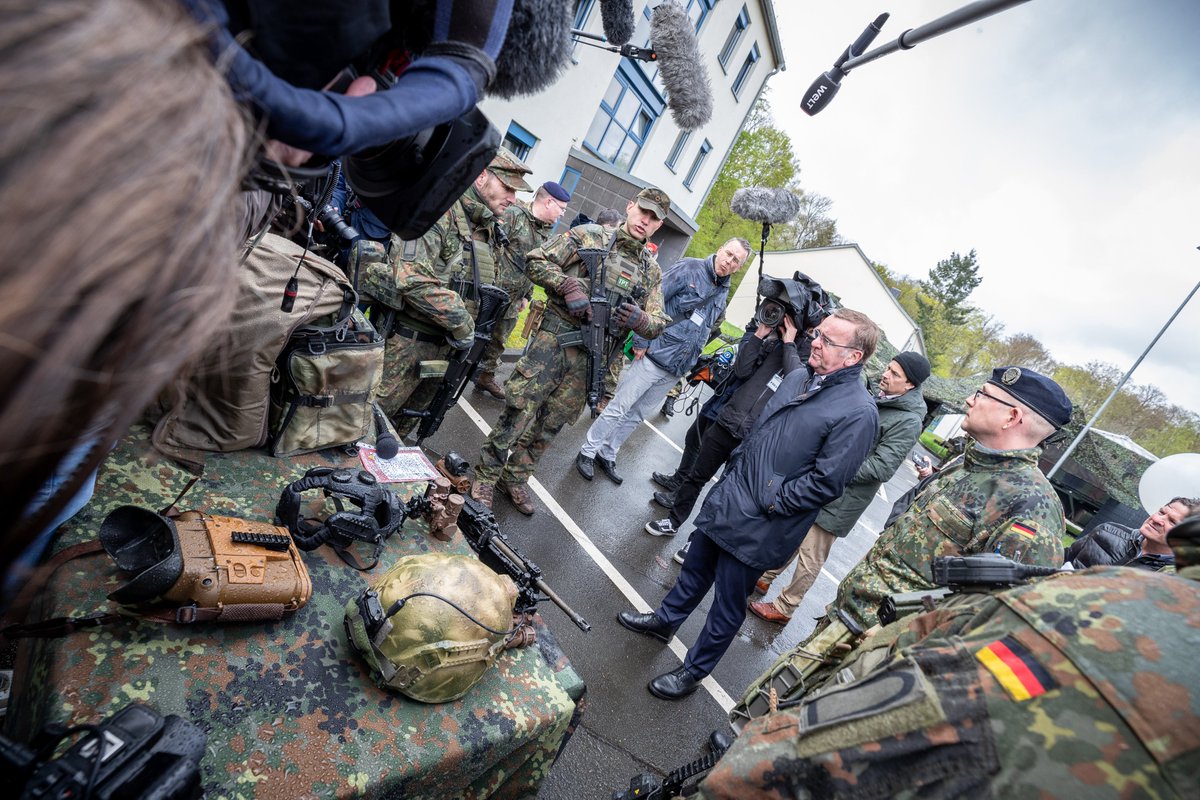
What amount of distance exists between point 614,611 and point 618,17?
11.1ft

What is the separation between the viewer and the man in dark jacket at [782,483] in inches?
111

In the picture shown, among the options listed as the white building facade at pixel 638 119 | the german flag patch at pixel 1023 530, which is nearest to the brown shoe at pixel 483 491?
the german flag patch at pixel 1023 530

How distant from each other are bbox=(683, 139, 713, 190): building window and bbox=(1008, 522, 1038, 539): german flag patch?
19.3 metres

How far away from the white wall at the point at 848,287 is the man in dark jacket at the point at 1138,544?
2138 centimetres

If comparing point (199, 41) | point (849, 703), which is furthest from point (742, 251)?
point (199, 41)

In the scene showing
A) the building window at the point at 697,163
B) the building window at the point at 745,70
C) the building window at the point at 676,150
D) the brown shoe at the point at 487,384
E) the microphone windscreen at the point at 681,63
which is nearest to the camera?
the microphone windscreen at the point at 681,63

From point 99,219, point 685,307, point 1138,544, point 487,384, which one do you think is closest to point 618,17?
point 99,219

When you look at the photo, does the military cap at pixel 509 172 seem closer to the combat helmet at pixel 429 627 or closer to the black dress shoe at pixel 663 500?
the combat helmet at pixel 429 627

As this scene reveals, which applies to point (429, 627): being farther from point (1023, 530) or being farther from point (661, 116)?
point (661, 116)

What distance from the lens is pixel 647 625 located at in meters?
3.53

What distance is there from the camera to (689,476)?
4836 millimetres

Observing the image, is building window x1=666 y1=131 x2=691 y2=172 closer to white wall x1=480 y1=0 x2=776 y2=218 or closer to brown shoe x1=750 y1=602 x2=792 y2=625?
white wall x1=480 y1=0 x2=776 y2=218

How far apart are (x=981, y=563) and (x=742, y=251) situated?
3.62 metres

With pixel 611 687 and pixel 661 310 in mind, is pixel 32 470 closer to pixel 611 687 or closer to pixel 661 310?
pixel 611 687
